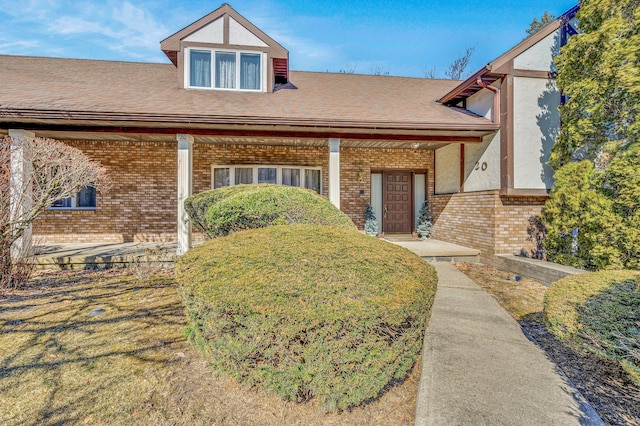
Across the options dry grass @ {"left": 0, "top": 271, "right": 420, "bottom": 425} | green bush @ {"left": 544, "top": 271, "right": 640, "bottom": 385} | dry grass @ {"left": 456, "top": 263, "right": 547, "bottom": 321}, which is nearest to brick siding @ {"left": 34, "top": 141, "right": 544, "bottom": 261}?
dry grass @ {"left": 456, "top": 263, "right": 547, "bottom": 321}

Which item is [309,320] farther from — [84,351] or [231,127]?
[231,127]

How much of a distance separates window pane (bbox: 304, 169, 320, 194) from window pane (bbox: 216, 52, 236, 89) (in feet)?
10.9

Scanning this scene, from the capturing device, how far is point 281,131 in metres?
7.66

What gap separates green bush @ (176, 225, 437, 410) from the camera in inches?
81.7

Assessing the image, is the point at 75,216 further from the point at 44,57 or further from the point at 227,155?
the point at 44,57

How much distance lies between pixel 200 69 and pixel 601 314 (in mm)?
9866

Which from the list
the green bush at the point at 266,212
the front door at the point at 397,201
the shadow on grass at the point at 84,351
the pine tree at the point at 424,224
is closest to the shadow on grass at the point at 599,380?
the green bush at the point at 266,212

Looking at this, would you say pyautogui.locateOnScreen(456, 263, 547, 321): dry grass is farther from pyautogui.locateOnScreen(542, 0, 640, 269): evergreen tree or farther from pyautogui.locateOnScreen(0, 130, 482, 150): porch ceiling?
Result: pyautogui.locateOnScreen(0, 130, 482, 150): porch ceiling

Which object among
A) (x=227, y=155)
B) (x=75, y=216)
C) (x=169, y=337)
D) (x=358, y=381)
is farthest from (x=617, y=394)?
(x=75, y=216)

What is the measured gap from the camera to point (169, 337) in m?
3.51

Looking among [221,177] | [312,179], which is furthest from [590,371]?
[221,177]

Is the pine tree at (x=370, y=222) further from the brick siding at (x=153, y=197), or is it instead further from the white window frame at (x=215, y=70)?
the white window frame at (x=215, y=70)

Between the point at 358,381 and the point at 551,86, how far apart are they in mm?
8539

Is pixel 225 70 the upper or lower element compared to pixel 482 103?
upper
